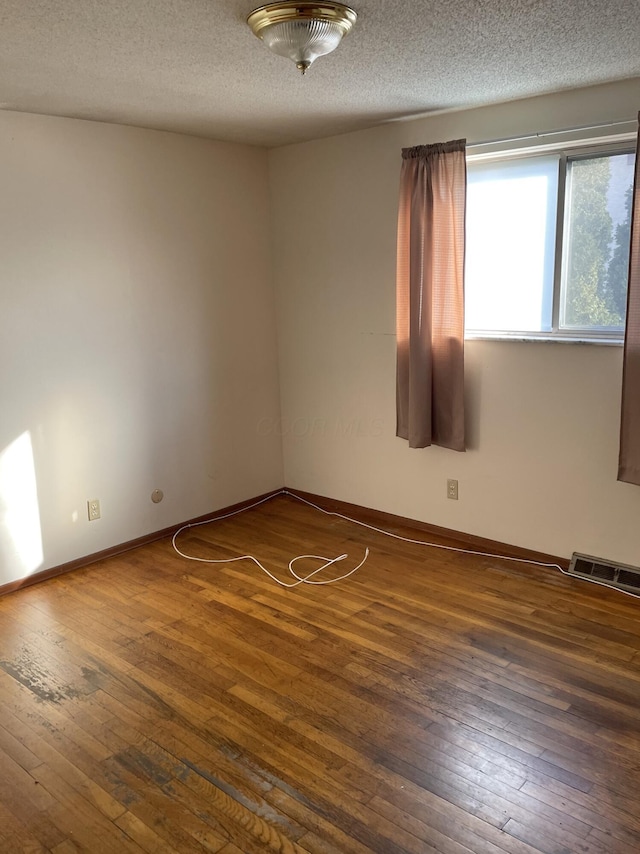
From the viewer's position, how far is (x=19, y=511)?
3.60 m

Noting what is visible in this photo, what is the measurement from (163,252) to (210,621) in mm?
2134

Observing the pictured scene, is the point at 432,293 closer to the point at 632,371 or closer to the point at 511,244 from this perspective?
the point at 511,244

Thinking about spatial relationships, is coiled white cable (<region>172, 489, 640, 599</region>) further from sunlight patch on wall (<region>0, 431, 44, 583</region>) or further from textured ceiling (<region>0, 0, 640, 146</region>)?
textured ceiling (<region>0, 0, 640, 146</region>)

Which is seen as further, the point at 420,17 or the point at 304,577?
the point at 304,577

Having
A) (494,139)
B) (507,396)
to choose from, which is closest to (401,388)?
(507,396)

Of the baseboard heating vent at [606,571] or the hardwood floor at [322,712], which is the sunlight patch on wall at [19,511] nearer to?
the hardwood floor at [322,712]

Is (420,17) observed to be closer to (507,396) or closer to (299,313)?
(507,396)

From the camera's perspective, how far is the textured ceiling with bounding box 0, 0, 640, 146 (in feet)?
7.07

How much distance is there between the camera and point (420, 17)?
2225mm

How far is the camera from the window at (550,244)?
3293 mm

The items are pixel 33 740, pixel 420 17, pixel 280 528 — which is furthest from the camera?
pixel 280 528

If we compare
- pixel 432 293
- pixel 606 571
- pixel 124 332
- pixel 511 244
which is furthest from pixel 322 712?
pixel 511 244

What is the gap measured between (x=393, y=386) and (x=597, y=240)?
4.60 ft

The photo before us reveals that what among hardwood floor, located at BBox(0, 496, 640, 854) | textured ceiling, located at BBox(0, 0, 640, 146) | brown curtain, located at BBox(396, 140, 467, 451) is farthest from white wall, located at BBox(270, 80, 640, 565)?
hardwood floor, located at BBox(0, 496, 640, 854)
